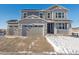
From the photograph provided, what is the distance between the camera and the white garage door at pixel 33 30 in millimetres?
6977

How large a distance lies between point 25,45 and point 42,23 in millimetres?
560

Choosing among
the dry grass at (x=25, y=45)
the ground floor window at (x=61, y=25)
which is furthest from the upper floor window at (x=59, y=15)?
the dry grass at (x=25, y=45)

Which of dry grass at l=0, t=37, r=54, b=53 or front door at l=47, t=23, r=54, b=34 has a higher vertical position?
front door at l=47, t=23, r=54, b=34

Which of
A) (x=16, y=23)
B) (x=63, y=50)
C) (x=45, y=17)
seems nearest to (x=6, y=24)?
(x=16, y=23)

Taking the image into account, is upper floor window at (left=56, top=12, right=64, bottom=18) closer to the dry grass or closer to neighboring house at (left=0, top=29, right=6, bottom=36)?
the dry grass

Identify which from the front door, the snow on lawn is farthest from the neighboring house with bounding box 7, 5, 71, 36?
the snow on lawn

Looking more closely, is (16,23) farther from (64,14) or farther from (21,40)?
(64,14)

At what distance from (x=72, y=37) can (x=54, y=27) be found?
416mm

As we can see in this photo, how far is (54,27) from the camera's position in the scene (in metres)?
6.97

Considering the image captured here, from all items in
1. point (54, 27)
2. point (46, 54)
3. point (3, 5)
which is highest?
point (3, 5)

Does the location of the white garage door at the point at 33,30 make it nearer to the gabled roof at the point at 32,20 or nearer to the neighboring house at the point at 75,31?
the gabled roof at the point at 32,20

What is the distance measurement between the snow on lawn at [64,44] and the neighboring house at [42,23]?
0.34ft

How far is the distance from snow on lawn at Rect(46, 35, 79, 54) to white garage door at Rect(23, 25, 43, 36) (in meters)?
0.20

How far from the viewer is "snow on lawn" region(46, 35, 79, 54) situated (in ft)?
22.5
